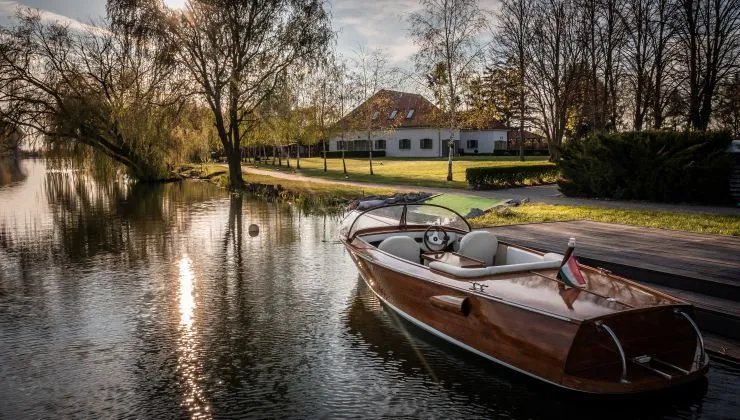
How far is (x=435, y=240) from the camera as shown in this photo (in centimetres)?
838

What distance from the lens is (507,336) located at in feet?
17.8

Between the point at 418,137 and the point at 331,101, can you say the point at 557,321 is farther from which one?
the point at 418,137

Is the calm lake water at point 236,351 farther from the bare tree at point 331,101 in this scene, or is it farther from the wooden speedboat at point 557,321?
the bare tree at point 331,101

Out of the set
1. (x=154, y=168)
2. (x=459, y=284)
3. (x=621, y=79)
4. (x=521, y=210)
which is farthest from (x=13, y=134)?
(x=621, y=79)

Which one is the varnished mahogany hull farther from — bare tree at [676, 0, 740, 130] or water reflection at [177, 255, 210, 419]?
bare tree at [676, 0, 740, 130]

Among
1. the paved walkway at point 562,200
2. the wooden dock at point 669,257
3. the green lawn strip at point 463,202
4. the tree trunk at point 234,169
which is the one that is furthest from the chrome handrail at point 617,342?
the tree trunk at point 234,169

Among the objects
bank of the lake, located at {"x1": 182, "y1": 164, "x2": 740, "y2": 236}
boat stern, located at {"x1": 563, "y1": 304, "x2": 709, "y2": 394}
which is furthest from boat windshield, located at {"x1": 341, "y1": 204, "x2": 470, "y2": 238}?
bank of the lake, located at {"x1": 182, "y1": 164, "x2": 740, "y2": 236}

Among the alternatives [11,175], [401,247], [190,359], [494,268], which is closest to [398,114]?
[11,175]

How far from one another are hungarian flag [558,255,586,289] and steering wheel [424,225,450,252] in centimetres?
274

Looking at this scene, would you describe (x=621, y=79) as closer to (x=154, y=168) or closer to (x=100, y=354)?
(x=154, y=168)

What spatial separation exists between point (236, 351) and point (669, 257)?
729 cm

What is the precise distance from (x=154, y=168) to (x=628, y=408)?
33.5 meters

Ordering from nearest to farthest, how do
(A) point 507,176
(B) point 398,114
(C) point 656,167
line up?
1. (C) point 656,167
2. (A) point 507,176
3. (B) point 398,114

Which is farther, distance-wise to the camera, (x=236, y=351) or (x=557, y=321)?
(x=236, y=351)
